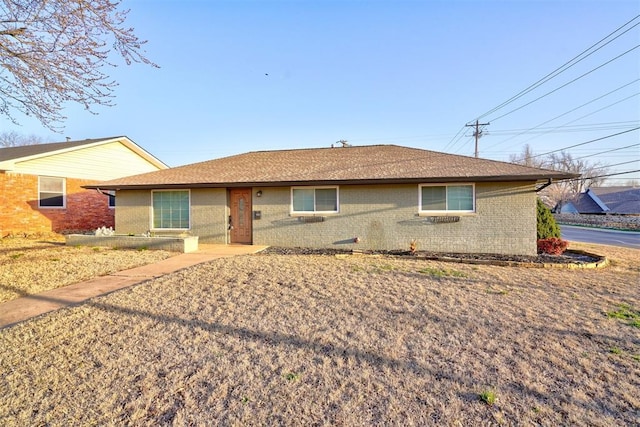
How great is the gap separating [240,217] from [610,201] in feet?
172

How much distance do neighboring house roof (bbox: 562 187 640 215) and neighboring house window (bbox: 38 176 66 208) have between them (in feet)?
174

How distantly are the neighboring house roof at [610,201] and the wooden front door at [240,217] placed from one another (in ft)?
152

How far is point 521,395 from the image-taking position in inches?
103

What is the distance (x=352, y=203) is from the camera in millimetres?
10531

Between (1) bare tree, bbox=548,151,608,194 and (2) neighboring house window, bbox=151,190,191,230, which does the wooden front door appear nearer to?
(2) neighboring house window, bbox=151,190,191,230

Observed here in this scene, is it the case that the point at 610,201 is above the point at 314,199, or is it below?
above

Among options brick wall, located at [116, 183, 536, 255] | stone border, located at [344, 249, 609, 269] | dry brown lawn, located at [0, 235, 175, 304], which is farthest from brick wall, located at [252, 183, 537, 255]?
dry brown lawn, located at [0, 235, 175, 304]

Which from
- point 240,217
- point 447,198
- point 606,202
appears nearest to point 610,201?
point 606,202

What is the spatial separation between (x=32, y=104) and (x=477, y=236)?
11.9 m

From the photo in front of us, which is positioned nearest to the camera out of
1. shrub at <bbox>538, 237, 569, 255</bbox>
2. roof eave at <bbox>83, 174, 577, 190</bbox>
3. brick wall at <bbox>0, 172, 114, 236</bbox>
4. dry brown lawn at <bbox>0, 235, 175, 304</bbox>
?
dry brown lawn at <bbox>0, 235, 175, 304</bbox>

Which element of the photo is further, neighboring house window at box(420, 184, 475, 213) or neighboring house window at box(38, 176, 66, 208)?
neighboring house window at box(38, 176, 66, 208)

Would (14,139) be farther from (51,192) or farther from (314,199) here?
(314,199)

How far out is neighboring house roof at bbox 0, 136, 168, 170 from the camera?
43.0 feet

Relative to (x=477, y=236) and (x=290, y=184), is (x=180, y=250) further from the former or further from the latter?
(x=477, y=236)
